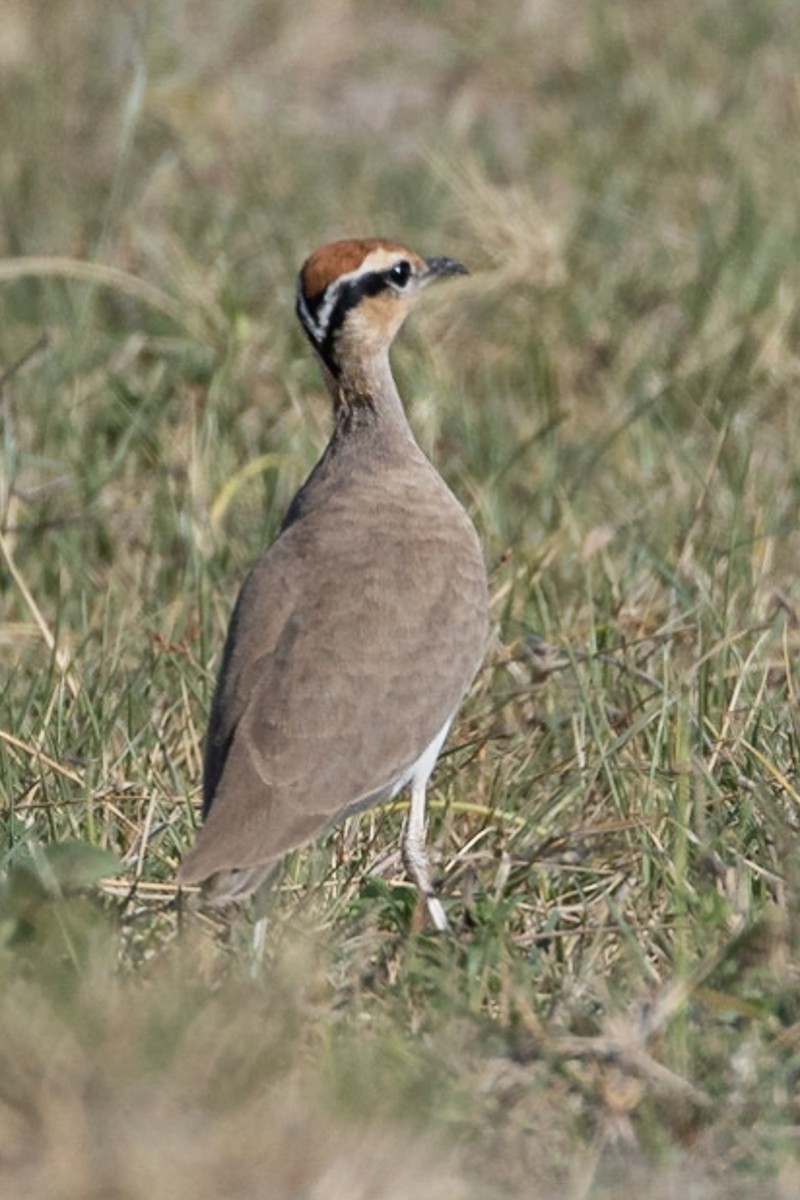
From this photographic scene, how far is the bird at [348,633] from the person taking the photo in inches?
170

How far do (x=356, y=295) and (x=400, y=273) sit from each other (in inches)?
5.0

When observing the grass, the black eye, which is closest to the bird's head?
the black eye

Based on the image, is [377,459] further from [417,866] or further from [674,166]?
[674,166]

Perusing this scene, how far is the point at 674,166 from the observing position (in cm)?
888

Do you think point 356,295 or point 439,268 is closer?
point 356,295

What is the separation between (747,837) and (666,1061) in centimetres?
97

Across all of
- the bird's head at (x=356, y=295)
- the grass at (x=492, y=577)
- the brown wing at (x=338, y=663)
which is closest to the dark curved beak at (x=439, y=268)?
the bird's head at (x=356, y=295)

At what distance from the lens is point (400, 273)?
522 centimetres

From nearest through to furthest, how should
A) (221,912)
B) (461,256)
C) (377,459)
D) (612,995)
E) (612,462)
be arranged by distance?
(612,995), (221,912), (377,459), (612,462), (461,256)

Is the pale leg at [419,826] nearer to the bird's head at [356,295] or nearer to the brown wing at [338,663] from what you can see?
the brown wing at [338,663]

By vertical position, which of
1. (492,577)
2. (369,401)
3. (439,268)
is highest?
(439,268)

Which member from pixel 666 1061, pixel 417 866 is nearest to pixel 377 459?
pixel 417 866

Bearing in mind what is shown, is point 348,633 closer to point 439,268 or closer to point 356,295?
point 356,295

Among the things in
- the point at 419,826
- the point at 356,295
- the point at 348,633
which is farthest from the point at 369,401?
the point at 419,826
